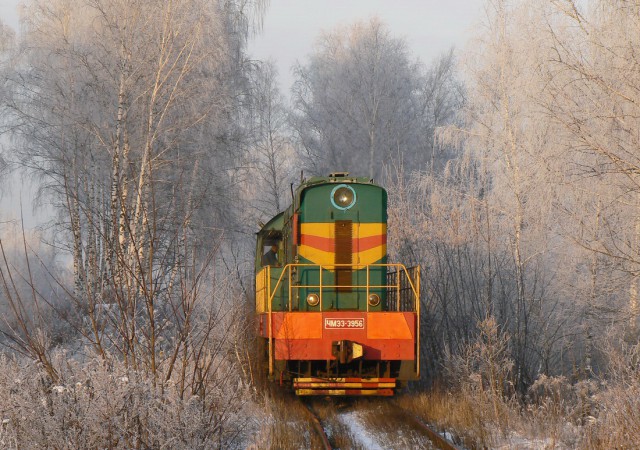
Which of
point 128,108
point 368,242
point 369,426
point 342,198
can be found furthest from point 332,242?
point 128,108

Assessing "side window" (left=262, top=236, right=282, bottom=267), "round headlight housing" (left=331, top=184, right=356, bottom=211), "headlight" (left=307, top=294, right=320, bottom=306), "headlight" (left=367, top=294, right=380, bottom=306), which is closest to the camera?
"headlight" (left=307, top=294, right=320, bottom=306)

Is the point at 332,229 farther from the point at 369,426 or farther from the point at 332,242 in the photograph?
the point at 369,426

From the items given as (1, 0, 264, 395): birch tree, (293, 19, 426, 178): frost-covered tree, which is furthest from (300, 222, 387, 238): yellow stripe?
(293, 19, 426, 178): frost-covered tree

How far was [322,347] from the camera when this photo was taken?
29.9 ft

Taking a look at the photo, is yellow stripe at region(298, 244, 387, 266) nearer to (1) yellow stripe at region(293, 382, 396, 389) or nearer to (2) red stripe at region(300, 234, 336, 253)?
(2) red stripe at region(300, 234, 336, 253)

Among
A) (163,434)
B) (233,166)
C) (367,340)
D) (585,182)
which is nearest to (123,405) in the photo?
(163,434)

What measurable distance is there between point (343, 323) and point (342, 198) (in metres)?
2.03

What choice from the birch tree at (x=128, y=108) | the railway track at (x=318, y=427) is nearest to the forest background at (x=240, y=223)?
the birch tree at (x=128, y=108)

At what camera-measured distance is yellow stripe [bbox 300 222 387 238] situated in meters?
10.3

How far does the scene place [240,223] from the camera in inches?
927

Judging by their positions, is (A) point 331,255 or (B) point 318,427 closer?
(B) point 318,427

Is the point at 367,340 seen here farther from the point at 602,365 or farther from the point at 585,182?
the point at 602,365

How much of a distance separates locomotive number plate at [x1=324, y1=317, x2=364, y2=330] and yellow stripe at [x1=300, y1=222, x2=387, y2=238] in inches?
62.5

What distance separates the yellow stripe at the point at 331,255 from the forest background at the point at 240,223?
3.46 feet
